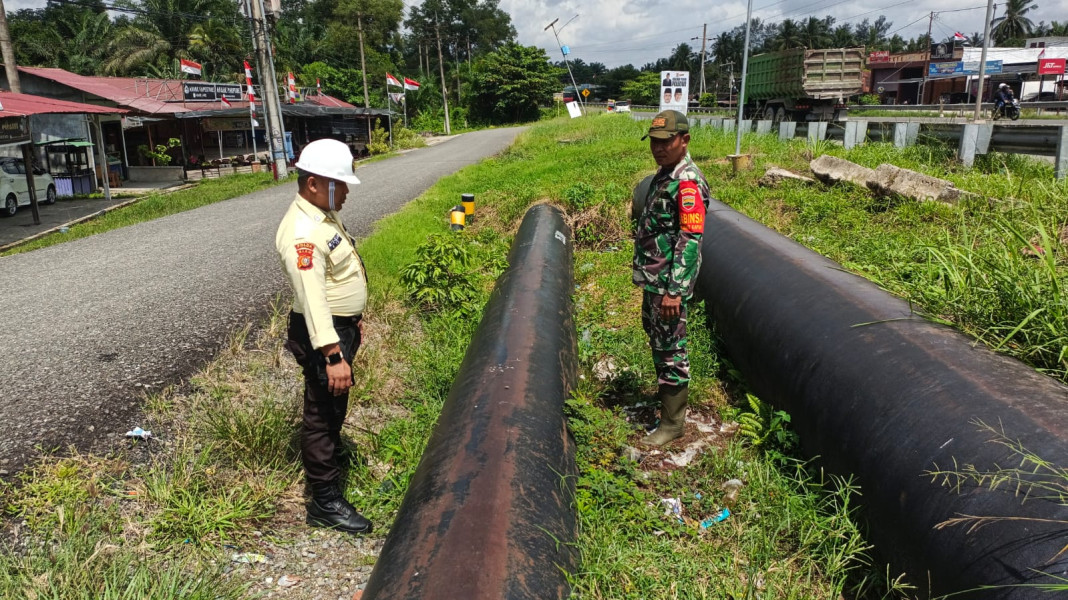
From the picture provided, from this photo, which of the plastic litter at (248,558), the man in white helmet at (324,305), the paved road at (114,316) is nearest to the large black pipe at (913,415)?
the man in white helmet at (324,305)

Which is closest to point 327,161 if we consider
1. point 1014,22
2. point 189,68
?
point 189,68

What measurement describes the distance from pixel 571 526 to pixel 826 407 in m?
1.17

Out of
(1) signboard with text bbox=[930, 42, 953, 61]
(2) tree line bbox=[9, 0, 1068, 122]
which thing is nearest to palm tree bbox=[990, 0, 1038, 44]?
(2) tree line bbox=[9, 0, 1068, 122]

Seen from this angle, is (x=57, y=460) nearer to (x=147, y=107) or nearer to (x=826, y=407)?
(x=826, y=407)

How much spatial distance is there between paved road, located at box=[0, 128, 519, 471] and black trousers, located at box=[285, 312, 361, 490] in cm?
131

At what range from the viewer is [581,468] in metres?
3.06

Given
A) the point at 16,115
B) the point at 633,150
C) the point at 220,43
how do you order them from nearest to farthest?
the point at 16,115, the point at 633,150, the point at 220,43

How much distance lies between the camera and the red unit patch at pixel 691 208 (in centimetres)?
322

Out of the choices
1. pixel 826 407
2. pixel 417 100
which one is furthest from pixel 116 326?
pixel 417 100

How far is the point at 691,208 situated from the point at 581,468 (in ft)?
4.43

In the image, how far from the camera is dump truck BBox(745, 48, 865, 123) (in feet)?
60.8

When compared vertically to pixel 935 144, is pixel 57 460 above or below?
below

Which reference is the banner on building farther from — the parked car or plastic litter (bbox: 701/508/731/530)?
plastic litter (bbox: 701/508/731/530)

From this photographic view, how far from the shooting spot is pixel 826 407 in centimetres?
272
